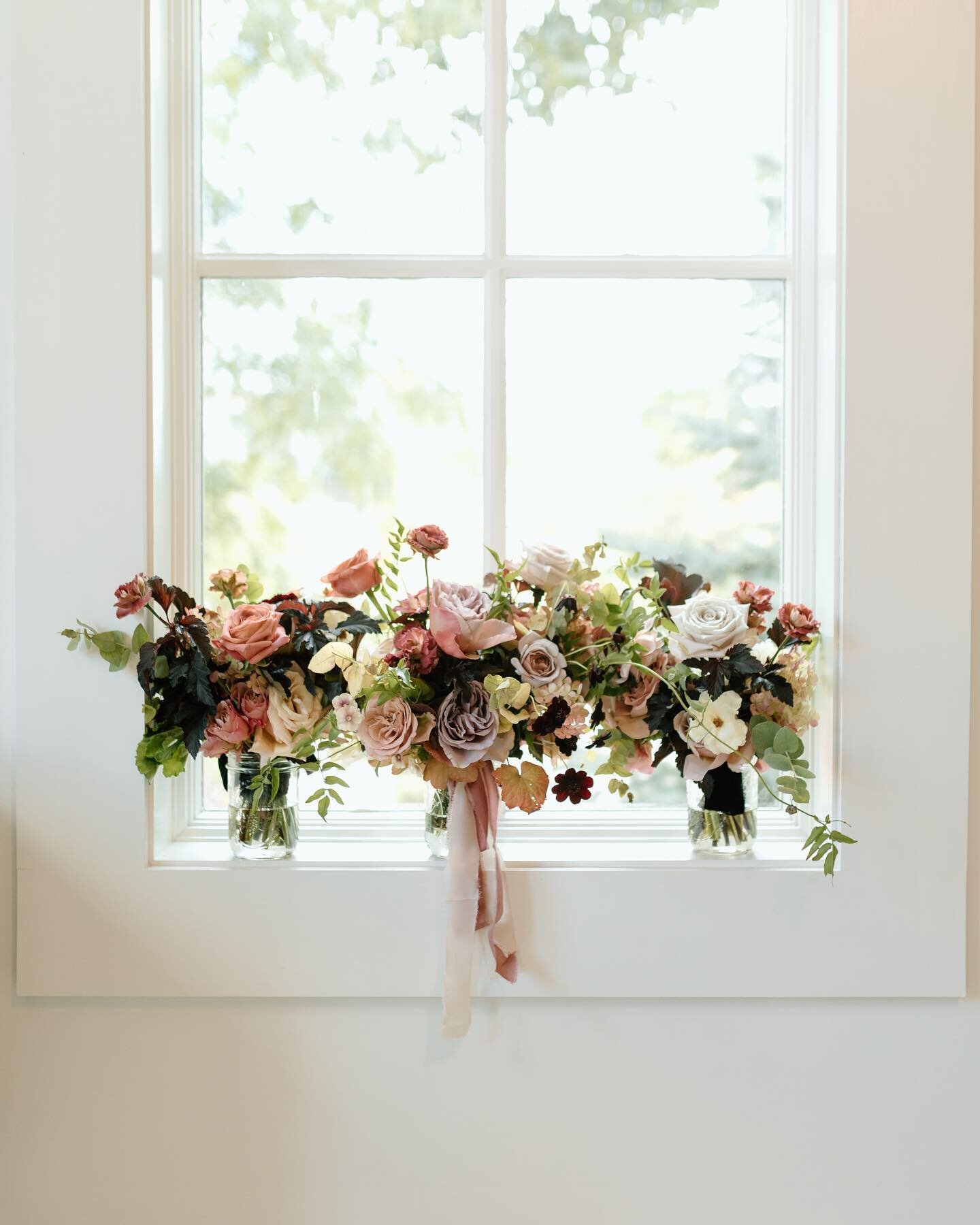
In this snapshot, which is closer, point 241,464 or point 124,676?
point 124,676

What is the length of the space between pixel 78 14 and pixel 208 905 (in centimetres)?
97

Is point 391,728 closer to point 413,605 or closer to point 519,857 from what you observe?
point 413,605

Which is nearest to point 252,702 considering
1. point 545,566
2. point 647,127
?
point 545,566

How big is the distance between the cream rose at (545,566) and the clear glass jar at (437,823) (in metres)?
0.26

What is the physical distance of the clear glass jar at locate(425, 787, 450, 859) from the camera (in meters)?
0.99

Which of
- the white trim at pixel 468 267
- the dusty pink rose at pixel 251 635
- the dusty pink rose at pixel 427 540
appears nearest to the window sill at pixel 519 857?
the dusty pink rose at pixel 251 635

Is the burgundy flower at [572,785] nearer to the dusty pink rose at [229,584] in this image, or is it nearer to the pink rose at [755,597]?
the pink rose at [755,597]

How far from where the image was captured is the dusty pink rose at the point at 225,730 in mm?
920

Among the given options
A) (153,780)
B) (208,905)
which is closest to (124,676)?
(153,780)

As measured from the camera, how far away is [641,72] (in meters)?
1.10

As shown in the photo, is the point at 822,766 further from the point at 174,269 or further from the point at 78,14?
the point at 78,14

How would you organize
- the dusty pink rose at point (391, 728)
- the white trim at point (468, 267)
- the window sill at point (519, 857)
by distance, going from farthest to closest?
the white trim at point (468, 267) < the window sill at point (519, 857) < the dusty pink rose at point (391, 728)

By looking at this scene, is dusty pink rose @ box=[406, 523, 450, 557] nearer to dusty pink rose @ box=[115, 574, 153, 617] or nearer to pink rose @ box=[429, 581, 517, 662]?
pink rose @ box=[429, 581, 517, 662]

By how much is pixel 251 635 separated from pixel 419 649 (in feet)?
0.59
